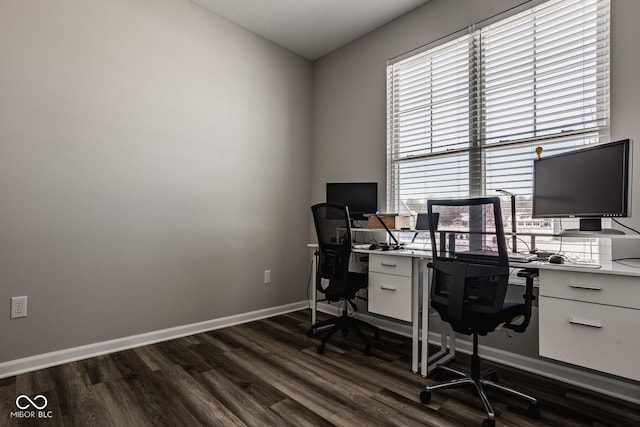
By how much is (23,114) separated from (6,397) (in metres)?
1.74

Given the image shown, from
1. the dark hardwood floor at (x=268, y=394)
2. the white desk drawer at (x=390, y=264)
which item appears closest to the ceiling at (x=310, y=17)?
the white desk drawer at (x=390, y=264)

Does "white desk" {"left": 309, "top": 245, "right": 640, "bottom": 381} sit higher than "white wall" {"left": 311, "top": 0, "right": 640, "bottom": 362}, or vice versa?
"white wall" {"left": 311, "top": 0, "right": 640, "bottom": 362}

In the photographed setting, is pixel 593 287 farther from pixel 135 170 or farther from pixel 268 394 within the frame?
pixel 135 170

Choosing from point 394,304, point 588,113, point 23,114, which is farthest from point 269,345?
Answer: point 588,113

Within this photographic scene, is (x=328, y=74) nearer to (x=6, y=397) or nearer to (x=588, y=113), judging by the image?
(x=588, y=113)

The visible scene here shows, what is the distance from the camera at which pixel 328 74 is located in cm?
400

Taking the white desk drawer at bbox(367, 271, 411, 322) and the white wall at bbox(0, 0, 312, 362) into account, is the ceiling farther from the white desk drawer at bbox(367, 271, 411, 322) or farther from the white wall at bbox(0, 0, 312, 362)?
the white desk drawer at bbox(367, 271, 411, 322)

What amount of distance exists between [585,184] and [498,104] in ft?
3.14

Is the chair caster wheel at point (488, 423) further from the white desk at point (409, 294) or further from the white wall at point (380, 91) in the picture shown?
the white wall at point (380, 91)

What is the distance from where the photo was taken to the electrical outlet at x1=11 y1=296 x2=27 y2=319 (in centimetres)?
226

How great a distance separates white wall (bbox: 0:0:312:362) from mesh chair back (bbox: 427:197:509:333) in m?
2.08

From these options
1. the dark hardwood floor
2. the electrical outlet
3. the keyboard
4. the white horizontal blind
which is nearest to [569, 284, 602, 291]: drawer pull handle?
the keyboard

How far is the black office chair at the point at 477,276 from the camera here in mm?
1828

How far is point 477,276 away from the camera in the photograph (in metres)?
1.88
